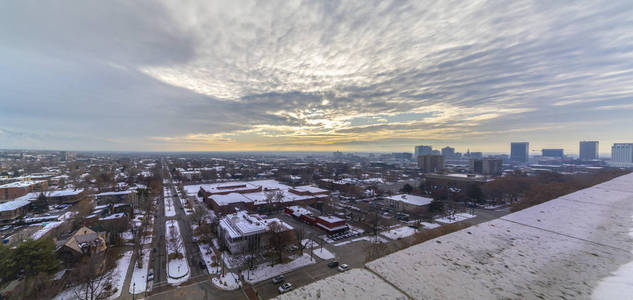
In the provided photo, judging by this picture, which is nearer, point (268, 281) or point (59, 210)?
point (268, 281)

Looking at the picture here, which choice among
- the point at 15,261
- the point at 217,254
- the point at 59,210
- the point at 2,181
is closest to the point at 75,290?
the point at 15,261

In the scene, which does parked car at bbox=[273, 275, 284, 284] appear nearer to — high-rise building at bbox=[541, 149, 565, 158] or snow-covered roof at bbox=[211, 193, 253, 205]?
snow-covered roof at bbox=[211, 193, 253, 205]

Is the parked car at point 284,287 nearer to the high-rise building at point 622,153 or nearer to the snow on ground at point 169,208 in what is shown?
the snow on ground at point 169,208

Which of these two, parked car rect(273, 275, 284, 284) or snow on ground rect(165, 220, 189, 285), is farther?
snow on ground rect(165, 220, 189, 285)

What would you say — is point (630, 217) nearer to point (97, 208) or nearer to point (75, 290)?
point (75, 290)

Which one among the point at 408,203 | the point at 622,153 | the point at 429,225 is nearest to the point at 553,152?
the point at 622,153

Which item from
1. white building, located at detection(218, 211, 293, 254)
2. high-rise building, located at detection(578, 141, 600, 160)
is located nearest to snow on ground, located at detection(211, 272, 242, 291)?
white building, located at detection(218, 211, 293, 254)
